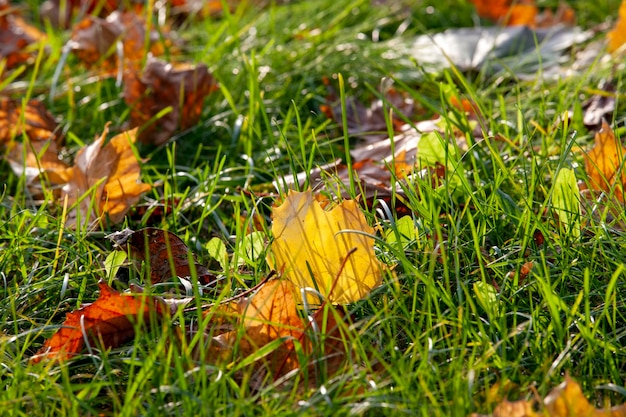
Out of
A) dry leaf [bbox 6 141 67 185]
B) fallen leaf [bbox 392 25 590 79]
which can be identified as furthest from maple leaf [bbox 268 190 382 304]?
fallen leaf [bbox 392 25 590 79]

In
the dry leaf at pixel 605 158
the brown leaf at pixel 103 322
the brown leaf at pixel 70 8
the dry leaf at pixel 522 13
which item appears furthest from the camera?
the brown leaf at pixel 70 8

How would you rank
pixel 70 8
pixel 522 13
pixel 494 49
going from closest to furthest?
1. pixel 494 49
2. pixel 522 13
3. pixel 70 8

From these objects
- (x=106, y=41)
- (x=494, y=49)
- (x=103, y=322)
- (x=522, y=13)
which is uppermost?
(x=106, y=41)

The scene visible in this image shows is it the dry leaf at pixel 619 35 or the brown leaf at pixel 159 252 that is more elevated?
the brown leaf at pixel 159 252

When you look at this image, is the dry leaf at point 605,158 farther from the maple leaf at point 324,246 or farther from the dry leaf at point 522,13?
the dry leaf at point 522,13

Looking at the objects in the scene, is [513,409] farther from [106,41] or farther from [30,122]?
[106,41]

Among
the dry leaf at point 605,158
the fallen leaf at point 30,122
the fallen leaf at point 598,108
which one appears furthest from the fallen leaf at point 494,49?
the fallen leaf at point 30,122

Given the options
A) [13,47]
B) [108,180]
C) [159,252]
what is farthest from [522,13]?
[159,252]

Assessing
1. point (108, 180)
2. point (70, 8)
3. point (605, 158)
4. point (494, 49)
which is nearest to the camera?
point (605, 158)

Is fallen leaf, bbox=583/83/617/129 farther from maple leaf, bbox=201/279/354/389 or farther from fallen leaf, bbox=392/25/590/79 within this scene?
maple leaf, bbox=201/279/354/389
